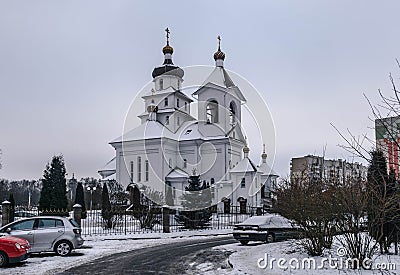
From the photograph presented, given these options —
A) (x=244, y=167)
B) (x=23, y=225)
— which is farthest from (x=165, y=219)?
(x=244, y=167)

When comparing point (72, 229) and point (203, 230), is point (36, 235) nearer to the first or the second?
point (72, 229)

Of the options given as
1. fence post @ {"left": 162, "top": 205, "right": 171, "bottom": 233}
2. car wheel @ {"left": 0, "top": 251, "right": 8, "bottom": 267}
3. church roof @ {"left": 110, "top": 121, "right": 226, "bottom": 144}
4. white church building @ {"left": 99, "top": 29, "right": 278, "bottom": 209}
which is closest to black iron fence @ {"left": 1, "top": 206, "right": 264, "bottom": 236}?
fence post @ {"left": 162, "top": 205, "right": 171, "bottom": 233}

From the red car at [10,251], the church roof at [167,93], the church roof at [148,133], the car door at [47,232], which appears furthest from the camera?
the church roof at [167,93]

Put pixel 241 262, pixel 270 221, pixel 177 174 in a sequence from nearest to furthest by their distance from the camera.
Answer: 1. pixel 241 262
2. pixel 270 221
3. pixel 177 174

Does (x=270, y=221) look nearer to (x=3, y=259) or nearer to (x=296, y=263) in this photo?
(x=296, y=263)

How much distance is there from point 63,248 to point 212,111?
131ft

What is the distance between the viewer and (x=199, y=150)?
51.1 meters

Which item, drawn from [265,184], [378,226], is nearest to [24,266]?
[378,226]

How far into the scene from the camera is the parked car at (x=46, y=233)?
1509cm

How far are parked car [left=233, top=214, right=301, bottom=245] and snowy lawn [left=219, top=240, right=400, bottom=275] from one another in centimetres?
406

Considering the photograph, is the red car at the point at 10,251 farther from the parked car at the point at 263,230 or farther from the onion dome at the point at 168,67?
the onion dome at the point at 168,67

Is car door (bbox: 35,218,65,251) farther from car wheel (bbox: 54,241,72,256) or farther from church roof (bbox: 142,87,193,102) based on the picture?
church roof (bbox: 142,87,193,102)

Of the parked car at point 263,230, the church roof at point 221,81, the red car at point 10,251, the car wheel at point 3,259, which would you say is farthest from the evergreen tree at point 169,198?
the car wheel at point 3,259

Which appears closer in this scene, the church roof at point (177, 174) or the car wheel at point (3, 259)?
the car wheel at point (3, 259)
